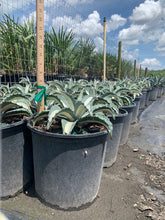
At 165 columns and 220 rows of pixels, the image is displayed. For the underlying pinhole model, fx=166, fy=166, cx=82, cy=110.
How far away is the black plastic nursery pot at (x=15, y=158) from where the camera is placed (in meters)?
1.31

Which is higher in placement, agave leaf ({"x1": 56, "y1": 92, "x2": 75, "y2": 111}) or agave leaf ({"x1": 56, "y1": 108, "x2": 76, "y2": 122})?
agave leaf ({"x1": 56, "y1": 92, "x2": 75, "y2": 111})

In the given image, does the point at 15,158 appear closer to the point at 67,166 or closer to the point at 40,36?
the point at 67,166

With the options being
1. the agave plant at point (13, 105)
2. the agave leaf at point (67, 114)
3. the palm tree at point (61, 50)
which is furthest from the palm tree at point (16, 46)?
the agave leaf at point (67, 114)

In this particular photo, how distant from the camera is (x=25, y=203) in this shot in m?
1.42

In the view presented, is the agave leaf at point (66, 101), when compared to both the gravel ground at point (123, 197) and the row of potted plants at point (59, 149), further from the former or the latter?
the gravel ground at point (123, 197)

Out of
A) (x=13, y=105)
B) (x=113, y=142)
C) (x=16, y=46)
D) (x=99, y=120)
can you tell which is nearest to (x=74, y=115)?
(x=99, y=120)

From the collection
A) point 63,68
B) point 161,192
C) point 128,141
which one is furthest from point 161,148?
point 63,68

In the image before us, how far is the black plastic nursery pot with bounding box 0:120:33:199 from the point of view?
4.31 ft

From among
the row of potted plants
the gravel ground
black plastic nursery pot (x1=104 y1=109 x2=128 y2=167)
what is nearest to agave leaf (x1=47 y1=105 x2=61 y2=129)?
the row of potted plants

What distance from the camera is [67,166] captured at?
1233 mm

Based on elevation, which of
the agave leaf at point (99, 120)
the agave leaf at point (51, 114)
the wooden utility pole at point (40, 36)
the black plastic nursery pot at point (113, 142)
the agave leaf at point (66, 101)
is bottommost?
the black plastic nursery pot at point (113, 142)

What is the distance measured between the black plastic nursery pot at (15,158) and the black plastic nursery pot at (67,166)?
6.1 inches

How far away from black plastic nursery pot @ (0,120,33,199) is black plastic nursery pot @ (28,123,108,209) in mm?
155

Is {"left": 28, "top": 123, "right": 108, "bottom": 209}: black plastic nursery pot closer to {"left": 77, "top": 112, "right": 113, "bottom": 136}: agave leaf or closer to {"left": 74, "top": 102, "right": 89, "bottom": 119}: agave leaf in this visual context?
{"left": 77, "top": 112, "right": 113, "bottom": 136}: agave leaf
